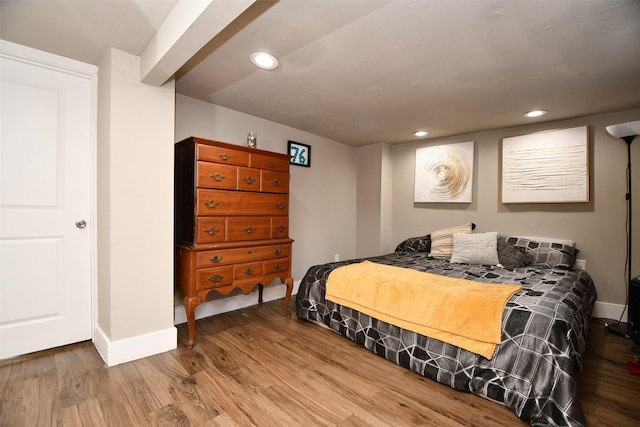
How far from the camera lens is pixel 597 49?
5.93 feet

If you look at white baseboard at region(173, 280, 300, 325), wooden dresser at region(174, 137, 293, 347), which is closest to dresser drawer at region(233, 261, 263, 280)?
wooden dresser at region(174, 137, 293, 347)

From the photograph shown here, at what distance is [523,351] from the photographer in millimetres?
1552

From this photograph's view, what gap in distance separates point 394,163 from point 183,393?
12.8 ft

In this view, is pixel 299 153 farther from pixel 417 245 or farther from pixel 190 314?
pixel 190 314

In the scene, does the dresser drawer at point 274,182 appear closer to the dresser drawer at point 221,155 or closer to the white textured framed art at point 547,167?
the dresser drawer at point 221,155

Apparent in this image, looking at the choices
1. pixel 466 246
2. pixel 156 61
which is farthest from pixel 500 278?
→ pixel 156 61

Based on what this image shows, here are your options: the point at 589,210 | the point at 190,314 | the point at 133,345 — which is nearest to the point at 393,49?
the point at 190,314

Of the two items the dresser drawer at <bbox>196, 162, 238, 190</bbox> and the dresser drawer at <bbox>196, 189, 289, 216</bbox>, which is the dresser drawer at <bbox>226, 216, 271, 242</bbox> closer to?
the dresser drawer at <bbox>196, 189, 289, 216</bbox>

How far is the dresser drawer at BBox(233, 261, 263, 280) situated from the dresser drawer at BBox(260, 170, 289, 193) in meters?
0.70

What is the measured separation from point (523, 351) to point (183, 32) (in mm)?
2477

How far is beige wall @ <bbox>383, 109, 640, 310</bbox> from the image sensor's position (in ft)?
9.37

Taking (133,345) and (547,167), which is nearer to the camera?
(133,345)

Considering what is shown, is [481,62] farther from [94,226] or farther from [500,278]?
[94,226]

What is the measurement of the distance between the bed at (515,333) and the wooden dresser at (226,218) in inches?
22.6
